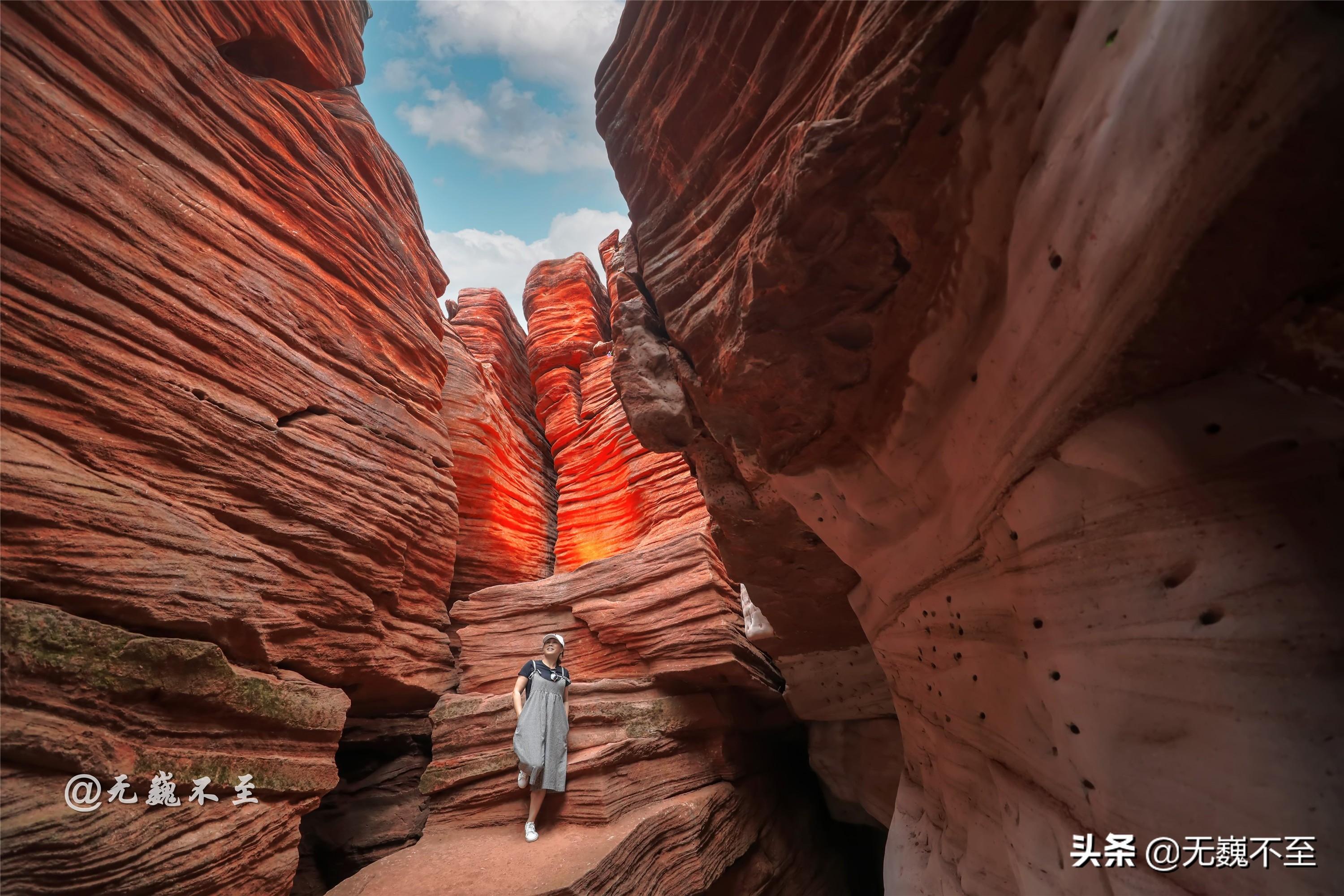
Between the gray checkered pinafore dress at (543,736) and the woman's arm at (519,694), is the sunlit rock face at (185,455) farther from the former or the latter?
the gray checkered pinafore dress at (543,736)

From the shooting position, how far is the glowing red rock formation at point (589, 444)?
10820mm

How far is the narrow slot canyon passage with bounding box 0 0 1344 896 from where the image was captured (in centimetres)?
152

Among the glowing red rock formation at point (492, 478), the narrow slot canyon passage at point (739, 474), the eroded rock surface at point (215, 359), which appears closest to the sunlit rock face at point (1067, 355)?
the narrow slot canyon passage at point (739, 474)

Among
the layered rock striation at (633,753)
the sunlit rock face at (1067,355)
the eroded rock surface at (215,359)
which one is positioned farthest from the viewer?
the layered rock striation at (633,753)

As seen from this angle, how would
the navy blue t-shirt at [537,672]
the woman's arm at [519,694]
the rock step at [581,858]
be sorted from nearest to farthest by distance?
1. the rock step at [581,858]
2. the woman's arm at [519,694]
3. the navy blue t-shirt at [537,672]

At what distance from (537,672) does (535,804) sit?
126 cm

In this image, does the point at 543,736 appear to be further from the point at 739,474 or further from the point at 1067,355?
the point at 1067,355

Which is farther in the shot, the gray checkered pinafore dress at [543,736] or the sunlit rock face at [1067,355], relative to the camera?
the gray checkered pinafore dress at [543,736]

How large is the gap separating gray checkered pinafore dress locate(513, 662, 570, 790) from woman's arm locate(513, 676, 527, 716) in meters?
0.06

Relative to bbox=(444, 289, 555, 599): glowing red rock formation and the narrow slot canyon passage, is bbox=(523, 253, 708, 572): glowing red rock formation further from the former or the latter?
the narrow slot canyon passage

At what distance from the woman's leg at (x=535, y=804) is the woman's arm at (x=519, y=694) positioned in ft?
2.52

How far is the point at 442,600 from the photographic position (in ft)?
25.5

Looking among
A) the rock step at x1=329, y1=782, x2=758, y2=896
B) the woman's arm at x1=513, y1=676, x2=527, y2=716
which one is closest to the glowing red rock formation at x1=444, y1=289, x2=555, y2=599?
the woman's arm at x1=513, y1=676, x2=527, y2=716

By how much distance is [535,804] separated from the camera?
586cm
